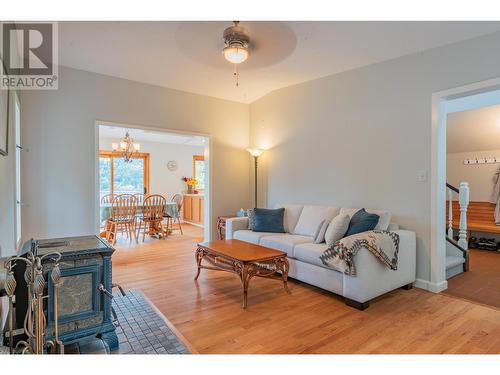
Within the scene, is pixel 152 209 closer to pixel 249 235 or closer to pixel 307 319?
pixel 249 235

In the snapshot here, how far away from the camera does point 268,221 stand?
13.2ft

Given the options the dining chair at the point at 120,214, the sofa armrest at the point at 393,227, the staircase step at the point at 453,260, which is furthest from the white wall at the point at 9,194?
the staircase step at the point at 453,260

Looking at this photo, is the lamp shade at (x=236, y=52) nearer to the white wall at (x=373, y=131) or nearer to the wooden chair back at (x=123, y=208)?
the white wall at (x=373, y=131)

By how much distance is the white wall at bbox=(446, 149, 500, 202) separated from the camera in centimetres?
525

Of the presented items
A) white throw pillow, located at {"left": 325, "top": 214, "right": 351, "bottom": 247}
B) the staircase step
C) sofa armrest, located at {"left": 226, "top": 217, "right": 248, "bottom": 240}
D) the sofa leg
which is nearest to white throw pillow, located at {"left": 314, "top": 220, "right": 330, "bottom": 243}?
white throw pillow, located at {"left": 325, "top": 214, "right": 351, "bottom": 247}

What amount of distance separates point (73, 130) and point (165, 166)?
4.73m

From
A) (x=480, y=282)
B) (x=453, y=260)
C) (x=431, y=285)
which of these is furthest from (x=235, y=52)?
(x=480, y=282)

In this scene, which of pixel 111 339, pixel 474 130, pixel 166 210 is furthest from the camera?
pixel 166 210

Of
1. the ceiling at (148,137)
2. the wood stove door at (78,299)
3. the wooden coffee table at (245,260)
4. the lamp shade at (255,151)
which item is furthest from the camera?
the ceiling at (148,137)

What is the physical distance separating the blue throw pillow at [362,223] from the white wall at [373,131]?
50cm

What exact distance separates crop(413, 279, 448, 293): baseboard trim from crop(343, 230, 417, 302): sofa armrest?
0.15m

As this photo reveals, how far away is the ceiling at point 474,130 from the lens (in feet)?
14.0
